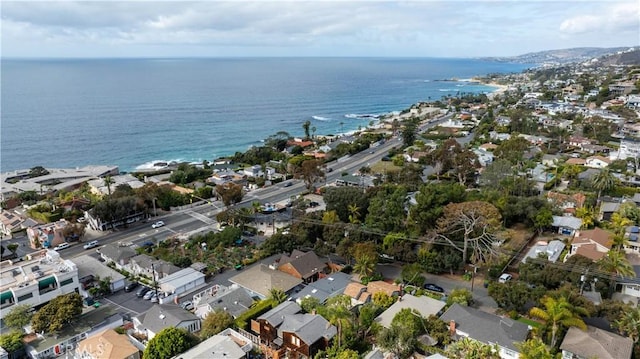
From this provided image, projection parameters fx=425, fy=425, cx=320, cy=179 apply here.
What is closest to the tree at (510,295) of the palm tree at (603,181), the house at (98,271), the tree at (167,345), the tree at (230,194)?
the tree at (167,345)

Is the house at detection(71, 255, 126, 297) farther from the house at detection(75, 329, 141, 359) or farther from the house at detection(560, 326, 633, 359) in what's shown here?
the house at detection(560, 326, 633, 359)

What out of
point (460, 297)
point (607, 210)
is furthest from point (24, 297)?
point (607, 210)

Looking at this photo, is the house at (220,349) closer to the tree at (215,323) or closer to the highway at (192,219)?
the tree at (215,323)

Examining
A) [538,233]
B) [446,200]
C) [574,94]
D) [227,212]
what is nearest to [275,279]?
[227,212]

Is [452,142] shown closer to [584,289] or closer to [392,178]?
[392,178]

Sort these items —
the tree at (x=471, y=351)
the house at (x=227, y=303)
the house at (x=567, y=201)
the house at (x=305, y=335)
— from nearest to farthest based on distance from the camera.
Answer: the tree at (x=471, y=351) → the house at (x=305, y=335) → the house at (x=227, y=303) → the house at (x=567, y=201)

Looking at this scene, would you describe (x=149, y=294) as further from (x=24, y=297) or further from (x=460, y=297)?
(x=460, y=297)
